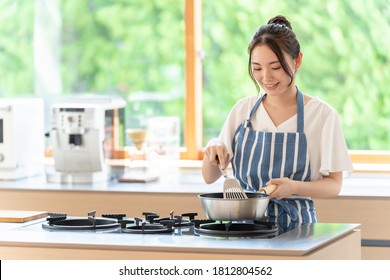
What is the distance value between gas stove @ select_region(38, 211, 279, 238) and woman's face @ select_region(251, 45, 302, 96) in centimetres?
50

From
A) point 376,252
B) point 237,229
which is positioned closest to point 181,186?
point 376,252

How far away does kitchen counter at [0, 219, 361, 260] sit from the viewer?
2.45 m

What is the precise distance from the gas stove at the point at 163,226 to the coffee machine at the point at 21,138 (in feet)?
5.67

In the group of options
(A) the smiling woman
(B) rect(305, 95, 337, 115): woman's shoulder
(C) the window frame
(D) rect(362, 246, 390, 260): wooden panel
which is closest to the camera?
(B) rect(305, 95, 337, 115): woman's shoulder

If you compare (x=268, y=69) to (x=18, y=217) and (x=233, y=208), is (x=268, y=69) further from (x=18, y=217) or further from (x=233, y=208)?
(x=18, y=217)

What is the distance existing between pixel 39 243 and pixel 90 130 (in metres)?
1.96

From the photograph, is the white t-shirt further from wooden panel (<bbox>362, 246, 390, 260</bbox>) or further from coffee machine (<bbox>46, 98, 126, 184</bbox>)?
coffee machine (<bbox>46, 98, 126, 184</bbox>)

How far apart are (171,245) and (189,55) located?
260 cm

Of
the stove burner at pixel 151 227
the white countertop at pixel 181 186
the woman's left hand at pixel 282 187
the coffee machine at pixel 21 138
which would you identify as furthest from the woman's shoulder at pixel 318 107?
the coffee machine at pixel 21 138

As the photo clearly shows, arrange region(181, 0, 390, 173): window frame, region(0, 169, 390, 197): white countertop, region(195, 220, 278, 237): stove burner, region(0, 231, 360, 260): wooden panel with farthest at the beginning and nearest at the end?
region(181, 0, 390, 173): window frame, region(0, 169, 390, 197): white countertop, region(195, 220, 278, 237): stove burner, region(0, 231, 360, 260): wooden panel

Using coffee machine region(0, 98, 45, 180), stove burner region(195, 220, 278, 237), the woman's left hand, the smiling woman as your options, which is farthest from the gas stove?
the smiling woman

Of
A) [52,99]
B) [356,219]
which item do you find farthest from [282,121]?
[52,99]

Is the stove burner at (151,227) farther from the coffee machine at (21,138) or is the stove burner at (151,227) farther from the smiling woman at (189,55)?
the smiling woman at (189,55)

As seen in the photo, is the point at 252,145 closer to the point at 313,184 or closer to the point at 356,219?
the point at 313,184
